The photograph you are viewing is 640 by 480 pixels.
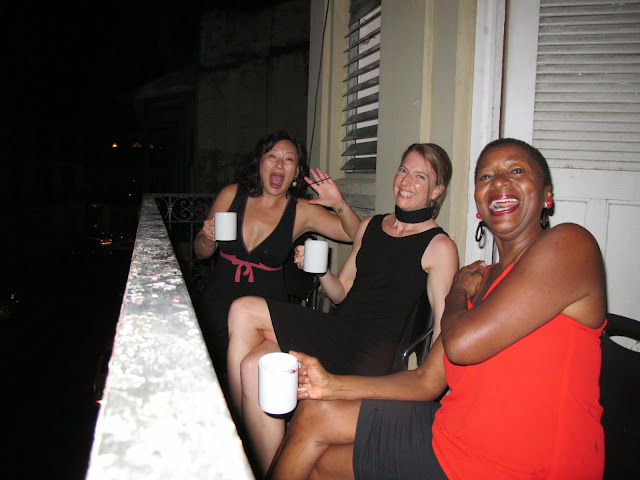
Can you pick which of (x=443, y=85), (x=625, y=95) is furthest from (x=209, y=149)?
(x=625, y=95)

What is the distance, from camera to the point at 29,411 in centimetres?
561

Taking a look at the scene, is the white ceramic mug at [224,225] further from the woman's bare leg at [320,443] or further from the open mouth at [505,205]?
the open mouth at [505,205]

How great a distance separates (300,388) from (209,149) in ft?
31.0

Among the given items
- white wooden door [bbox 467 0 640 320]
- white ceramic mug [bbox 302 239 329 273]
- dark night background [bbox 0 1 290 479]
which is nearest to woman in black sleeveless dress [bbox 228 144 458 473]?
white ceramic mug [bbox 302 239 329 273]

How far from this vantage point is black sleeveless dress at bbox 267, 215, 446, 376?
2025 millimetres

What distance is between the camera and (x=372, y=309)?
2.23 meters

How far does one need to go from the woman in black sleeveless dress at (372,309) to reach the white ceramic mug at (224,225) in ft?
2.08

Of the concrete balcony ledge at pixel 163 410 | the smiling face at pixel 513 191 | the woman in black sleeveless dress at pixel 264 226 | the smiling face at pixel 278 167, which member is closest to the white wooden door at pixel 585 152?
the smiling face at pixel 513 191

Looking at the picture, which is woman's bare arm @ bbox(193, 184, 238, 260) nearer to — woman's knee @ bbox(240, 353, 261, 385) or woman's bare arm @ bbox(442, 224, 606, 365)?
woman's knee @ bbox(240, 353, 261, 385)

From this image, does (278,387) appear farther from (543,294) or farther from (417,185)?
(417,185)

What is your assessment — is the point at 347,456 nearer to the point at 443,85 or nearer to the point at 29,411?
the point at 443,85

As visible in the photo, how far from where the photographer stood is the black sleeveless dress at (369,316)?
2025 mm

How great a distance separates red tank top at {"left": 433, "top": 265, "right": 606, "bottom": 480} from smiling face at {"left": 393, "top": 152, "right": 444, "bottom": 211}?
118 centimetres

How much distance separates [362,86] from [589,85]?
6.36 ft
